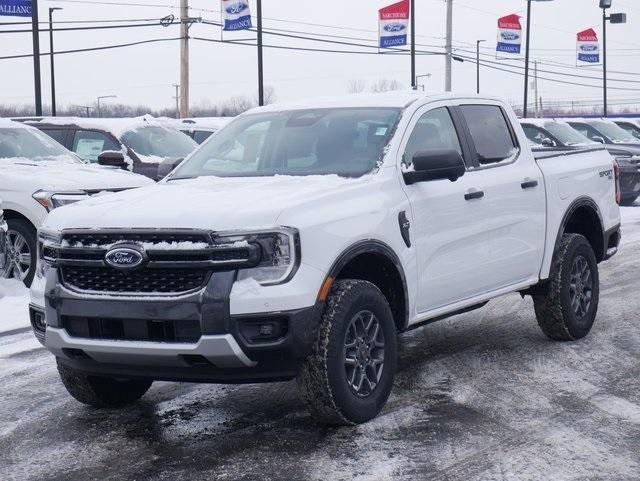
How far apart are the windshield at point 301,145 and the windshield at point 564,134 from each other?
14.9 meters

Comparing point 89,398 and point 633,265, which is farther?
point 633,265

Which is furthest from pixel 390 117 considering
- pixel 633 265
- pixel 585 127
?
pixel 585 127

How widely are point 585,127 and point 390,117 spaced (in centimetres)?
1901

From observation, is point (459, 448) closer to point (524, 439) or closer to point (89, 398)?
point (524, 439)

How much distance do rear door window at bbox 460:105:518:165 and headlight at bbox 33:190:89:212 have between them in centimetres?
500

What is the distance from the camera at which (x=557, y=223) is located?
27.0 feet

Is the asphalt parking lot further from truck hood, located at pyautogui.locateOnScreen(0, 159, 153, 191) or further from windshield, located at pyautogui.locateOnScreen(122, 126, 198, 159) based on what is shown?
windshield, located at pyautogui.locateOnScreen(122, 126, 198, 159)

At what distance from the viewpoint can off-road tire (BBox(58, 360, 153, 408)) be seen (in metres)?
6.41

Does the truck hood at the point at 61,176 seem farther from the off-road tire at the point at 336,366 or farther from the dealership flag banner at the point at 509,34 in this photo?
the dealership flag banner at the point at 509,34

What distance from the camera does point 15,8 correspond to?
82.6 feet

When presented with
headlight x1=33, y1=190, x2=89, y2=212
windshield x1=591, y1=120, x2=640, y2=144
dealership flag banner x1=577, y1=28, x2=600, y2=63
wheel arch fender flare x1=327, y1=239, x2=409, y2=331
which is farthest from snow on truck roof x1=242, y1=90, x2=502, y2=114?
dealership flag banner x1=577, y1=28, x2=600, y2=63

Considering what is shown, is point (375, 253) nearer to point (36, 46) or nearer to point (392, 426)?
point (392, 426)

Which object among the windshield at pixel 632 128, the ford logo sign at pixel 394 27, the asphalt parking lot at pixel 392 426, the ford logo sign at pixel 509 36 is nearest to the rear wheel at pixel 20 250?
the asphalt parking lot at pixel 392 426

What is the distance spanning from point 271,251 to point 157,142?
11556 mm
